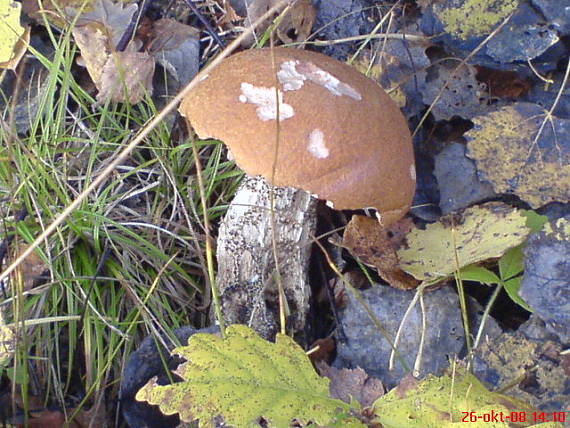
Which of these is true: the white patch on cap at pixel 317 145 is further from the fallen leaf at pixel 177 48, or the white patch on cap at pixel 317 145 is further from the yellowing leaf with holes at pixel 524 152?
the fallen leaf at pixel 177 48

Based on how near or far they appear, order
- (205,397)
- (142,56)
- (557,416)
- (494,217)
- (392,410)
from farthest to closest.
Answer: (142,56)
(494,217)
(557,416)
(392,410)
(205,397)

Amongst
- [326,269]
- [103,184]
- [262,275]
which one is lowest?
[326,269]

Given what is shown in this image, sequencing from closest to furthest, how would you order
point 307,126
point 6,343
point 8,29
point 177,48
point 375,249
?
point 307,126 < point 6,343 < point 375,249 < point 8,29 < point 177,48

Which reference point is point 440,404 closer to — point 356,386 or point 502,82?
point 356,386

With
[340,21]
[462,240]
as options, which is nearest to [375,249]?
[462,240]

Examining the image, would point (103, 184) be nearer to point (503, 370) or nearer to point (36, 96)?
point (36, 96)

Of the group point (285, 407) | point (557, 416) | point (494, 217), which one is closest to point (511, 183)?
point (494, 217)
